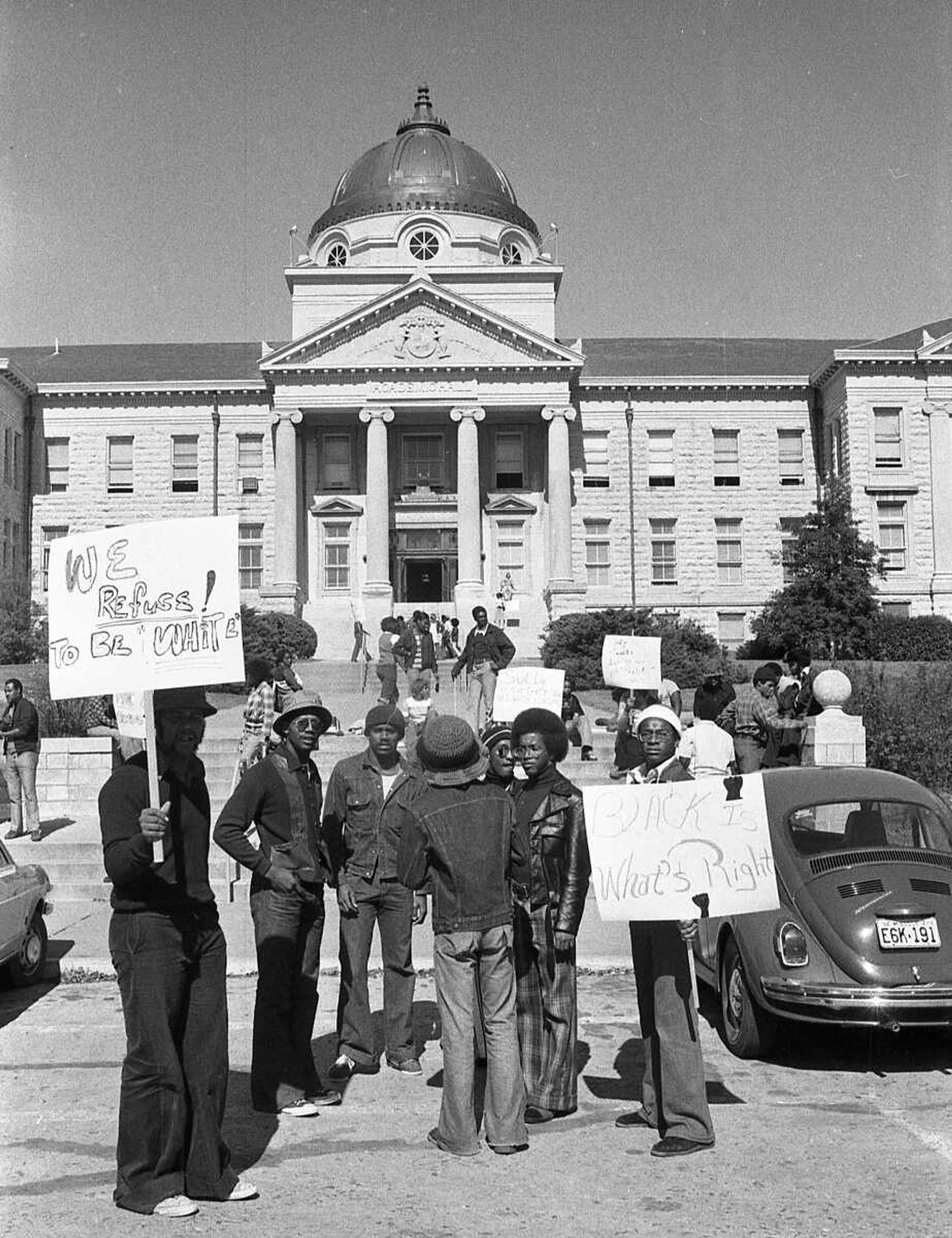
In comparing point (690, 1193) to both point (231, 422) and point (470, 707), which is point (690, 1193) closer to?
point (470, 707)

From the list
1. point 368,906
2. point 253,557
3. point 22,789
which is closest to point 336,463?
point 253,557

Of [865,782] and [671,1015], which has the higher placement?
[865,782]

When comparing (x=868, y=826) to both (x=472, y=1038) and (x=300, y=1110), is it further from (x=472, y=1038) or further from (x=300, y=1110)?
(x=300, y=1110)

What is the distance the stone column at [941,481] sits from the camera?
2124 inches

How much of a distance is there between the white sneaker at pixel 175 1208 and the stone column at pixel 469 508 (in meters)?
46.6

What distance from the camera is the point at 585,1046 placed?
316 inches

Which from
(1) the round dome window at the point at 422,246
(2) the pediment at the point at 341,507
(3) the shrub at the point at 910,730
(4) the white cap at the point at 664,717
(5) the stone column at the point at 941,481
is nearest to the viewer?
(4) the white cap at the point at 664,717

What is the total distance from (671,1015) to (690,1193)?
88 cm

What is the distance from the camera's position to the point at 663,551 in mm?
57344

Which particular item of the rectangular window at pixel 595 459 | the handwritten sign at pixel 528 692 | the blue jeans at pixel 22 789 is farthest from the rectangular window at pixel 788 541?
the blue jeans at pixel 22 789

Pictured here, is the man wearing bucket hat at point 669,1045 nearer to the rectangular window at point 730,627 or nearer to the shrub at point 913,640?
the shrub at point 913,640

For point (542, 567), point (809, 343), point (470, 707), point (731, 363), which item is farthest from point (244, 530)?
point (470, 707)

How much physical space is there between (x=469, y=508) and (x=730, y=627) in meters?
12.6

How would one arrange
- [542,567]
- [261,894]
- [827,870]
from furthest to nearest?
[542,567] < [827,870] < [261,894]
